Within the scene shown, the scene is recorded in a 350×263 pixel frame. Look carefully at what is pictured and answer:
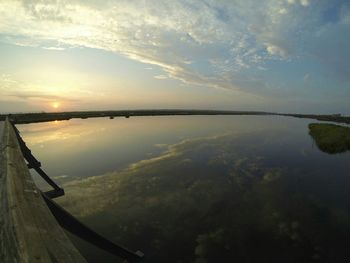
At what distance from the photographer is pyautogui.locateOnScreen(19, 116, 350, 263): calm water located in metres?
9.48

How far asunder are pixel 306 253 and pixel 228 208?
431 cm

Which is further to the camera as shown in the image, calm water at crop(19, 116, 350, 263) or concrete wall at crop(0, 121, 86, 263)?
calm water at crop(19, 116, 350, 263)

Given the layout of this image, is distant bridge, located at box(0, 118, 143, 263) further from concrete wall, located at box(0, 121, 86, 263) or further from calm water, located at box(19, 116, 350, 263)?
calm water, located at box(19, 116, 350, 263)

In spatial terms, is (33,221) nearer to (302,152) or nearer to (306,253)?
(306,253)

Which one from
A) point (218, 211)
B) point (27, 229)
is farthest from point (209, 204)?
point (27, 229)

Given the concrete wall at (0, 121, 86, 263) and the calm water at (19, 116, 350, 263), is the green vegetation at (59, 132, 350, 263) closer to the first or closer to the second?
the calm water at (19, 116, 350, 263)

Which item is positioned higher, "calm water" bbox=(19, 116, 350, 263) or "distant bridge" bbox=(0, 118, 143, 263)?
"distant bridge" bbox=(0, 118, 143, 263)

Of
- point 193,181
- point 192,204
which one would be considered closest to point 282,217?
point 192,204

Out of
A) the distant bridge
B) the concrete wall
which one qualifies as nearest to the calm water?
the distant bridge

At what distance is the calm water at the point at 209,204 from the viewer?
31.1 ft

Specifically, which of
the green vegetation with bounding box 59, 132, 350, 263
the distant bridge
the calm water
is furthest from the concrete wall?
the green vegetation with bounding box 59, 132, 350, 263

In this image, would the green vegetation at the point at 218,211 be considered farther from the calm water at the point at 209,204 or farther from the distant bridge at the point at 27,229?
the distant bridge at the point at 27,229

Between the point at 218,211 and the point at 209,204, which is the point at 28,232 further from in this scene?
the point at 209,204

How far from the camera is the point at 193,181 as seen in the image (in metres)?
17.3
